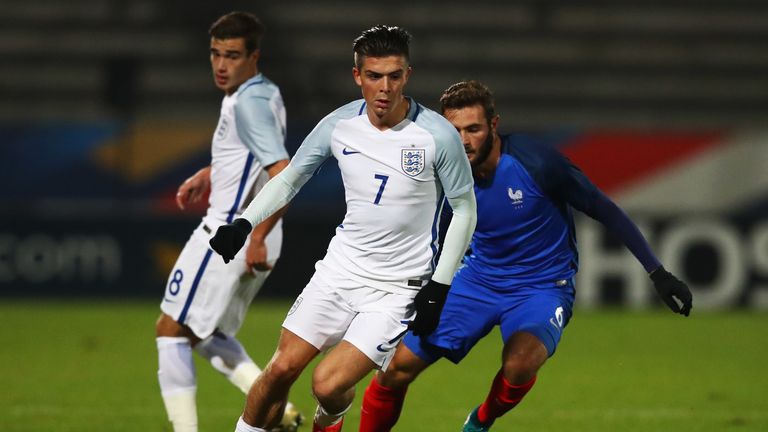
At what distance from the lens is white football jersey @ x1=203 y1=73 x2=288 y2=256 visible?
5.66 metres

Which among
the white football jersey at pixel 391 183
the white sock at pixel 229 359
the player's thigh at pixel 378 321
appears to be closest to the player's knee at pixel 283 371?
the player's thigh at pixel 378 321

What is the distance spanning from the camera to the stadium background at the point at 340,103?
498 inches

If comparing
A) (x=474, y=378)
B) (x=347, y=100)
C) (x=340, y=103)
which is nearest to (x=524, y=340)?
(x=474, y=378)

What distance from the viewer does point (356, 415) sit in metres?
6.97

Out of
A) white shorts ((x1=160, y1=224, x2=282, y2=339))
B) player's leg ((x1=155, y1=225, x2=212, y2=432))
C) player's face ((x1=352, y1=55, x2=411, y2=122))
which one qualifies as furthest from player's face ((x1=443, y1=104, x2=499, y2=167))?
player's leg ((x1=155, y1=225, x2=212, y2=432))

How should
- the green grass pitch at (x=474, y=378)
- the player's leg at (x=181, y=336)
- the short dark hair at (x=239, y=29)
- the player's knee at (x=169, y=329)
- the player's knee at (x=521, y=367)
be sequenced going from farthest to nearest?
1. the green grass pitch at (x=474, y=378)
2. the short dark hair at (x=239, y=29)
3. the player's knee at (x=169, y=329)
4. the player's leg at (x=181, y=336)
5. the player's knee at (x=521, y=367)

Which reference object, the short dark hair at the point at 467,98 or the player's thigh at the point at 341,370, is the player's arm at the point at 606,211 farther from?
the player's thigh at the point at 341,370

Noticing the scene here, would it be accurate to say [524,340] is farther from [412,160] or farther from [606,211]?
[412,160]

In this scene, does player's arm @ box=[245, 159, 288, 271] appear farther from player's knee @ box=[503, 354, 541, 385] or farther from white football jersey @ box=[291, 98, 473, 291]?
player's knee @ box=[503, 354, 541, 385]

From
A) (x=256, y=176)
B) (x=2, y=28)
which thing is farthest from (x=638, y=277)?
(x=2, y=28)

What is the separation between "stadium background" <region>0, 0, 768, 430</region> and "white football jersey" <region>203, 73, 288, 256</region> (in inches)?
250

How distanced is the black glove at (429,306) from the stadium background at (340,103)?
7658mm

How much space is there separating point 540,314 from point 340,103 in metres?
9.82

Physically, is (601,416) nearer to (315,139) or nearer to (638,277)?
(315,139)
